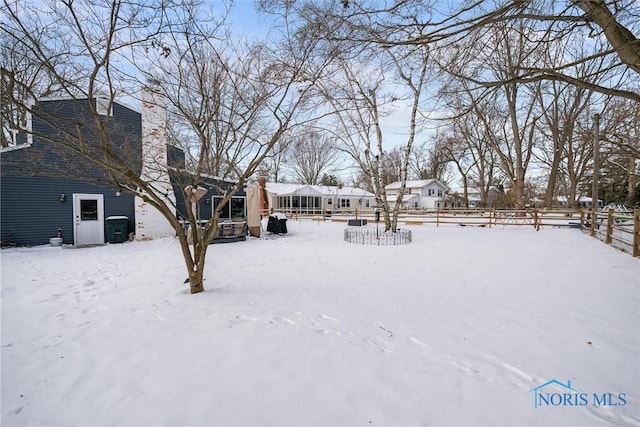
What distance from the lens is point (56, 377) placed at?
2566 mm

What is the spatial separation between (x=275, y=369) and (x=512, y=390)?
194cm

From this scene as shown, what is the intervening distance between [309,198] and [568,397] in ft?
94.2

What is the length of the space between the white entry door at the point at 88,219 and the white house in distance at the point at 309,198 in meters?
17.9

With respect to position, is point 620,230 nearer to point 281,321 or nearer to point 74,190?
point 281,321

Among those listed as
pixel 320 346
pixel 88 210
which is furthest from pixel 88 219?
pixel 320 346

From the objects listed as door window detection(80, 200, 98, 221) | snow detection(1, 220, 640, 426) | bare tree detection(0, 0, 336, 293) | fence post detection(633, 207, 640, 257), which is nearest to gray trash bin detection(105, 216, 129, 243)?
door window detection(80, 200, 98, 221)

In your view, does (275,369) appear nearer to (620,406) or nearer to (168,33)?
(620,406)

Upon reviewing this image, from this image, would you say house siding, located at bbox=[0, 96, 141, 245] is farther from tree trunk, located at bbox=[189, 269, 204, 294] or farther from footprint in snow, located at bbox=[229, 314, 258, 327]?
footprint in snow, located at bbox=[229, 314, 258, 327]

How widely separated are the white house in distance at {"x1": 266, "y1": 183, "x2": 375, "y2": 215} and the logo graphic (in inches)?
1012

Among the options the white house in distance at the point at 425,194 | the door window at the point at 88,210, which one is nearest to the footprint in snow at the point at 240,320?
the door window at the point at 88,210

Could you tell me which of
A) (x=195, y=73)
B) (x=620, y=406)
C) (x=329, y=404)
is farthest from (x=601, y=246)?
(x=195, y=73)

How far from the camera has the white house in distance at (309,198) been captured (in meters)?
29.5

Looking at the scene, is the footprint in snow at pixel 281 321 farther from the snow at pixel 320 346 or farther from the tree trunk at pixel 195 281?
the tree trunk at pixel 195 281

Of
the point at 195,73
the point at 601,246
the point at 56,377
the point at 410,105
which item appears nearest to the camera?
the point at 56,377
